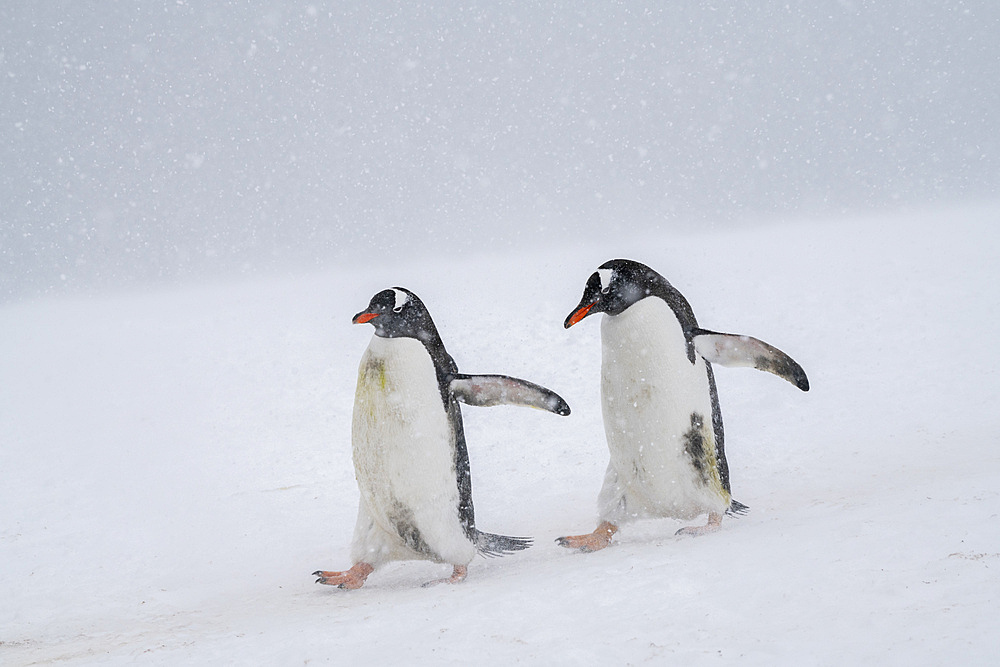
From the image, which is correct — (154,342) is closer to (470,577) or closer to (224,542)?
(224,542)

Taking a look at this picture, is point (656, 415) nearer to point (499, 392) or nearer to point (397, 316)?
point (499, 392)

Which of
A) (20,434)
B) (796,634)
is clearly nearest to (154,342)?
(20,434)

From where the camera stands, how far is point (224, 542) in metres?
3.61

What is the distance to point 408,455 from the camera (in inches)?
104

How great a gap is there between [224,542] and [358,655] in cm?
205

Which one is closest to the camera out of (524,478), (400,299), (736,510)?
(400,299)

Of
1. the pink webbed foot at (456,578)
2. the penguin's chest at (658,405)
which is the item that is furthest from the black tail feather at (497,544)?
the penguin's chest at (658,405)

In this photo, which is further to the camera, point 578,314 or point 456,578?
point 578,314

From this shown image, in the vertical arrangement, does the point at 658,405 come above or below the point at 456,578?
above

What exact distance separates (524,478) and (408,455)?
171 cm

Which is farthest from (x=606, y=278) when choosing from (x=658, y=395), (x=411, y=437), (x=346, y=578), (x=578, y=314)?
(x=346, y=578)

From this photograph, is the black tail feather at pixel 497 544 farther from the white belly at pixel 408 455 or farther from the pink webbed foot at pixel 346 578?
the pink webbed foot at pixel 346 578

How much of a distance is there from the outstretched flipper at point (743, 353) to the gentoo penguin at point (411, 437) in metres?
0.62

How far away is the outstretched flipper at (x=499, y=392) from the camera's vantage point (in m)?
2.69
